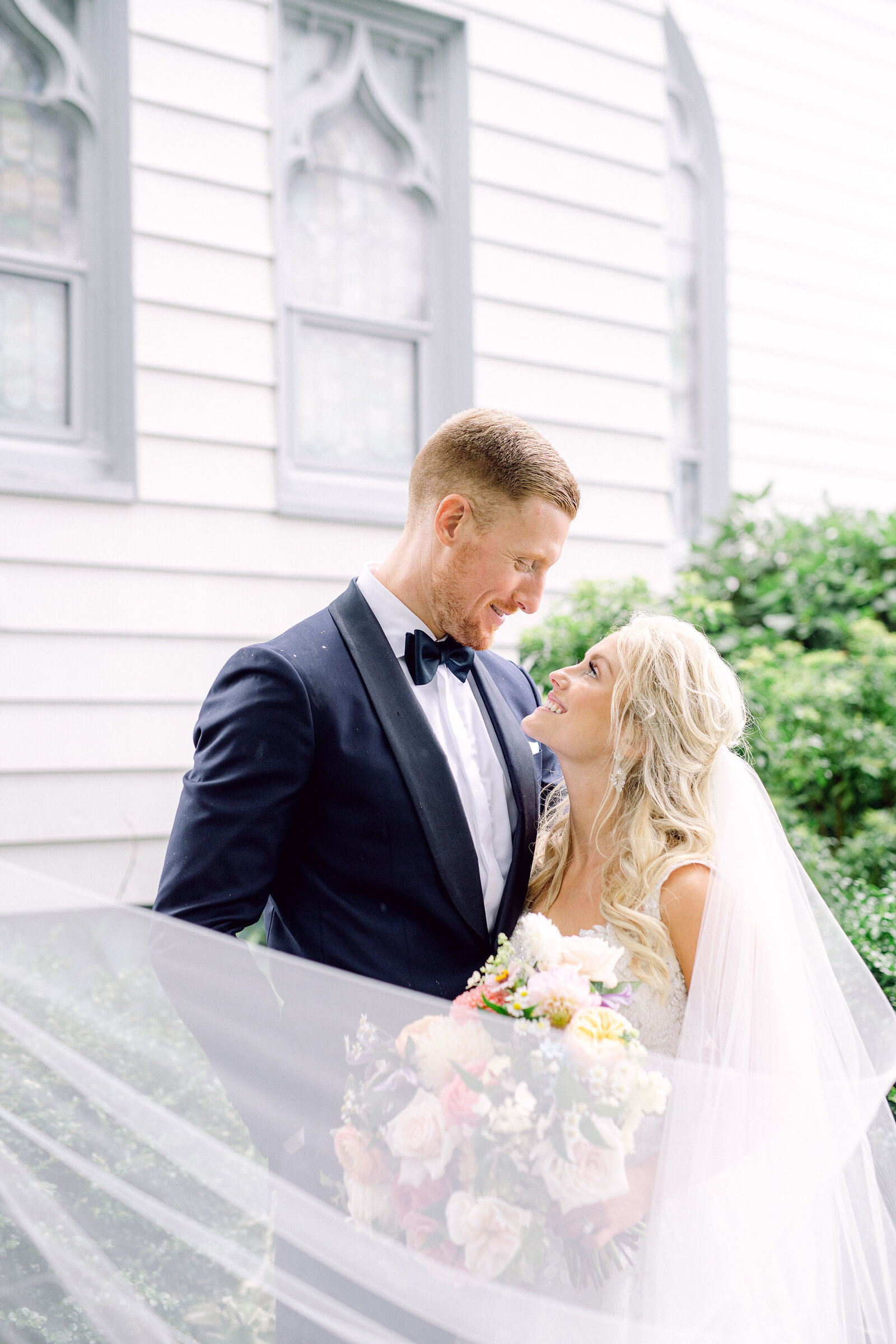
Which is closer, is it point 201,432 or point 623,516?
point 201,432

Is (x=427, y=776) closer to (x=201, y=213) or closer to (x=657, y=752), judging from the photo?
(x=657, y=752)

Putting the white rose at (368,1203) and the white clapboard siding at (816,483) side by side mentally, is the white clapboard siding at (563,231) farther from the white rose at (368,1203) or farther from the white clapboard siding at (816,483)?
the white rose at (368,1203)

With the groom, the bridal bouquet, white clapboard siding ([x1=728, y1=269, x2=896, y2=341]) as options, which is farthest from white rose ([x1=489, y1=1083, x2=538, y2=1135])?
white clapboard siding ([x1=728, y1=269, x2=896, y2=341])

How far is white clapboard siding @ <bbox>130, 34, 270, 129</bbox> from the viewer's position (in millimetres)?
4098

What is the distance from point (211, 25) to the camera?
167 inches

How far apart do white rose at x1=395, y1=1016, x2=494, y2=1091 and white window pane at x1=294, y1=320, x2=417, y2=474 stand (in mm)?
3328

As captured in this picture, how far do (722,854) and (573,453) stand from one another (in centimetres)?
323

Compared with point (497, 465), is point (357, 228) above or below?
above

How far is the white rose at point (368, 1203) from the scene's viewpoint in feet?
4.98

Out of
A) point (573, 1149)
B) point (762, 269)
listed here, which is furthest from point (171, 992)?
point (762, 269)

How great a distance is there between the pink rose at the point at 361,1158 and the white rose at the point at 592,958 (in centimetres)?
45

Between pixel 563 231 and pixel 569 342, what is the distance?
1.64 ft

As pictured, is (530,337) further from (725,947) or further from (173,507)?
(725,947)

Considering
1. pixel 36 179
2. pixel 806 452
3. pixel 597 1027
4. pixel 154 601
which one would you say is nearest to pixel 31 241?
pixel 36 179
